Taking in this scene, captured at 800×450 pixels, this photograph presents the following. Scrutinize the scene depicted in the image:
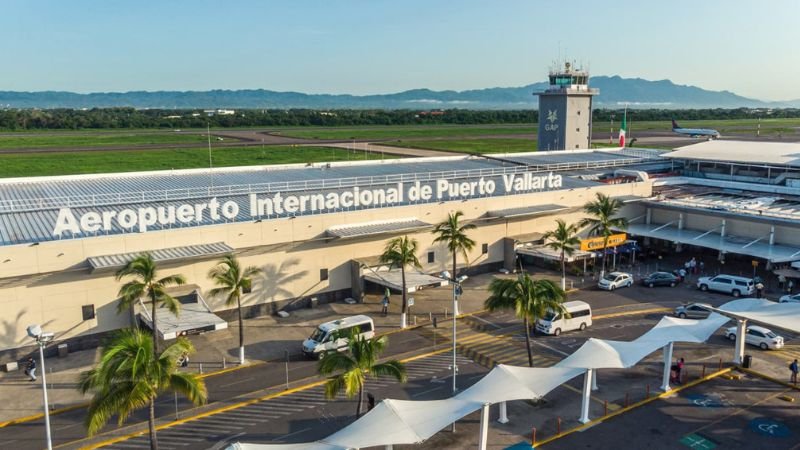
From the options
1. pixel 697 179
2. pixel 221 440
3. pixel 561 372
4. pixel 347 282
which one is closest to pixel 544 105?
pixel 697 179

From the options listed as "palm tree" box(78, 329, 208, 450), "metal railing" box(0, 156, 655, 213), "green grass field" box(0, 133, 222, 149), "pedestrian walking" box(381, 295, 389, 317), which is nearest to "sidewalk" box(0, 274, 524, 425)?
"pedestrian walking" box(381, 295, 389, 317)

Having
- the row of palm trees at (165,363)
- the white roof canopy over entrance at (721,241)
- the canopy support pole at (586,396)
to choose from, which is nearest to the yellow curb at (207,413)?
the row of palm trees at (165,363)

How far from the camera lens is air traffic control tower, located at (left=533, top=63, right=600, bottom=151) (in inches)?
4077

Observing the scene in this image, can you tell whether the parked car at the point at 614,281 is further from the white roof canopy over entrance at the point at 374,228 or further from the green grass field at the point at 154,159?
the green grass field at the point at 154,159

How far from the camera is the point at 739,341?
3847 cm

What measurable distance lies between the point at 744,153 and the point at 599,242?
3401cm

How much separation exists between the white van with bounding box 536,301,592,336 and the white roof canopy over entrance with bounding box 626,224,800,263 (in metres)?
22.0

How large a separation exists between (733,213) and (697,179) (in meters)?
21.3

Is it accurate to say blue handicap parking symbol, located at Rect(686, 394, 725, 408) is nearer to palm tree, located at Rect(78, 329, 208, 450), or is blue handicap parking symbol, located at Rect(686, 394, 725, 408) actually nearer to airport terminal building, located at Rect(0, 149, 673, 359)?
airport terminal building, located at Rect(0, 149, 673, 359)

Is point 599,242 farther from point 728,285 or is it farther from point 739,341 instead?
point 739,341

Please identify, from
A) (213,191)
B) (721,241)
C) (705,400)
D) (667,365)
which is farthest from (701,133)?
(705,400)

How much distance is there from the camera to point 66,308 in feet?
134

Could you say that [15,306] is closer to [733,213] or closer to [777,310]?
[777,310]

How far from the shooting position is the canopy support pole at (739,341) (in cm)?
3794
